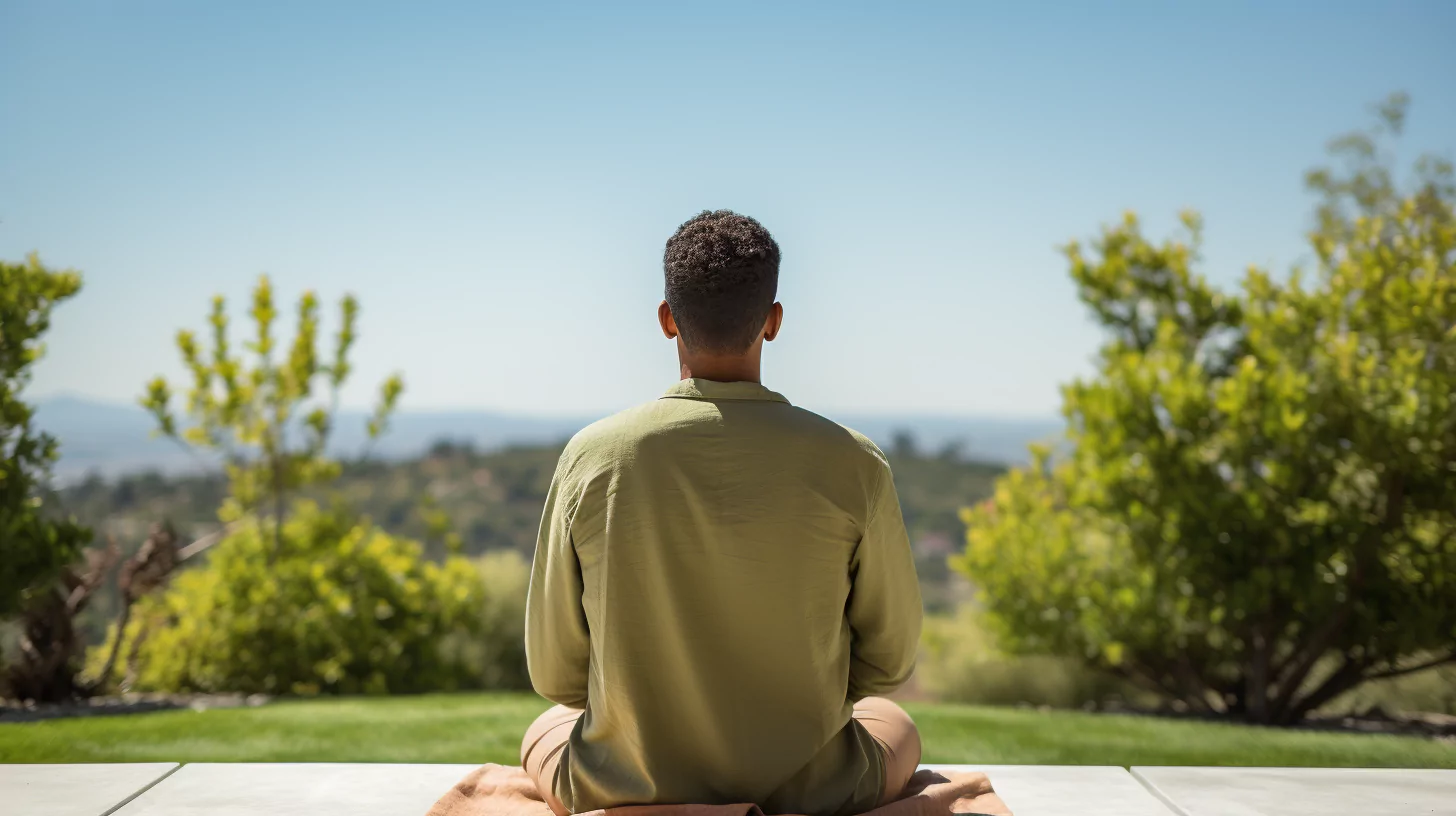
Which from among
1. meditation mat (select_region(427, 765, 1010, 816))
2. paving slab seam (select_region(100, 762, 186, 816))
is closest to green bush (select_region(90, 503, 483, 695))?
paving slab seam (select_region(100, 762, 186, 816))

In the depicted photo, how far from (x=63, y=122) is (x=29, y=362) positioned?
3929 millimetres

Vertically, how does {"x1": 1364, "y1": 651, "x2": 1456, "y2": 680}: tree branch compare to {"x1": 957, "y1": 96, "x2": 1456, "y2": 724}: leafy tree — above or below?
below

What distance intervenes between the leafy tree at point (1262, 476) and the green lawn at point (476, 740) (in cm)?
85

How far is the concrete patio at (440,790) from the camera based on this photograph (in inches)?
114

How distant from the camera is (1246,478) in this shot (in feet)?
19.1

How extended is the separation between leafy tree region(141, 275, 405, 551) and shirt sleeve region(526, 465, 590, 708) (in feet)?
18.9

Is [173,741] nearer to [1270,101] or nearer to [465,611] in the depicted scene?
[465,611]

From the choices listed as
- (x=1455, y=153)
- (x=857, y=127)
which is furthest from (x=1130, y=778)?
(x=1455, y=153)

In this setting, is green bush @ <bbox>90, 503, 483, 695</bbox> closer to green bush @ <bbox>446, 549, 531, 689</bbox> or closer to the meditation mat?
green bush @ <bbox>446, 549, 531, 689</bbox>

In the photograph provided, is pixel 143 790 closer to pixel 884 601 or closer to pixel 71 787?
pixel 71 787

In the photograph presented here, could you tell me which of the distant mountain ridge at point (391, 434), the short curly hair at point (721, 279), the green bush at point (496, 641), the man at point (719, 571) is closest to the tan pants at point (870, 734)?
the man at point (719, 571)

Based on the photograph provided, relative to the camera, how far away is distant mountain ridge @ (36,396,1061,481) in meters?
7.10

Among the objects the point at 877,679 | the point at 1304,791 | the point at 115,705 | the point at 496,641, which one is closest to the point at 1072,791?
the point at 1304,791

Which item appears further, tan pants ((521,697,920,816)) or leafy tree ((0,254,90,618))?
leafy tree ((0,254,90,618))
